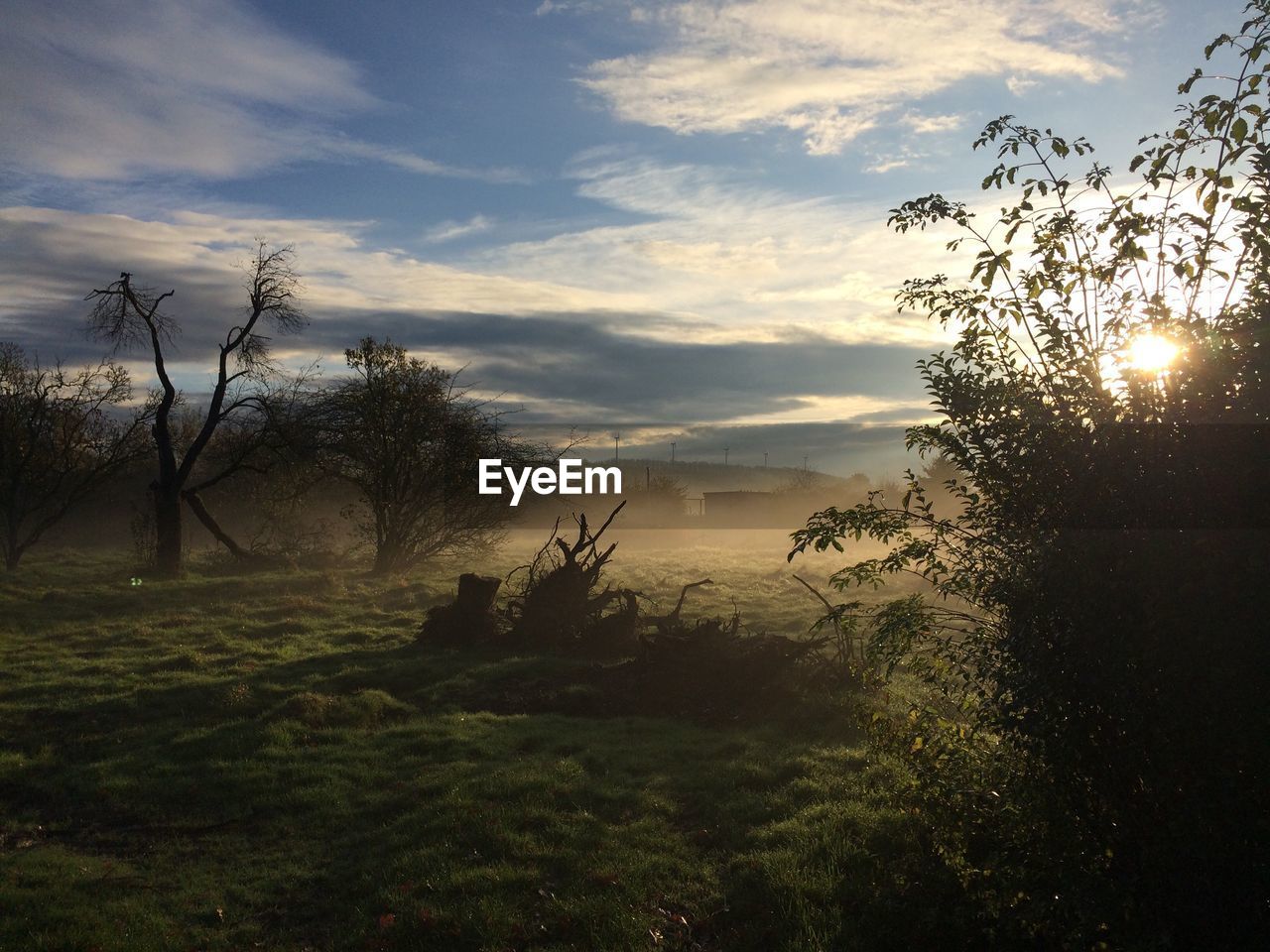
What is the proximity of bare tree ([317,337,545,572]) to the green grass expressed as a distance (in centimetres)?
1311

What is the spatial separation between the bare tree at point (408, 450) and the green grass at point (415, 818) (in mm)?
13106

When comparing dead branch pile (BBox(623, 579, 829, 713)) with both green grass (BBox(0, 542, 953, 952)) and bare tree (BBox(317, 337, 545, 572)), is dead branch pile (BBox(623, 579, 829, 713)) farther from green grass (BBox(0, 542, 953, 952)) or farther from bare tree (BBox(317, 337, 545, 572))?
bare tree (BBox(317, 337, 545, 572))

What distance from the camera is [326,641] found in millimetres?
17453

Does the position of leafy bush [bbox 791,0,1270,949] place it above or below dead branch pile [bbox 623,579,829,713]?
above

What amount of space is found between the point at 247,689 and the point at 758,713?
775 centimetres

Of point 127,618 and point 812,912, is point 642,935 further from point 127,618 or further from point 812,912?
point 127,618

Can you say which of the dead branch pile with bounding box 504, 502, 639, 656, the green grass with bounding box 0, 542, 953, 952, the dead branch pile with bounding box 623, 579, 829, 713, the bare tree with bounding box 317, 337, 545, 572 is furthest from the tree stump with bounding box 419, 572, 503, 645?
the bare tree with bounding box 317, 337, 545, 572

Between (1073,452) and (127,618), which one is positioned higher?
(1073,452)

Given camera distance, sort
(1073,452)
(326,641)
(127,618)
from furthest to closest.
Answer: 1. (127,618)
2. (326,641)
3. (1073,452)

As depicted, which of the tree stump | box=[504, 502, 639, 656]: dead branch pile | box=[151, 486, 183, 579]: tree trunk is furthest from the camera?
box=[151, 486, 183, 579]: tree trunk

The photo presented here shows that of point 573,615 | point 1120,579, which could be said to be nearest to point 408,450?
point 573,615

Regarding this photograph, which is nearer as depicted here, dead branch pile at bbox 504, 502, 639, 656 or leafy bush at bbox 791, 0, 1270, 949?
leafy bush at bbox 791, 0, 1270, 949

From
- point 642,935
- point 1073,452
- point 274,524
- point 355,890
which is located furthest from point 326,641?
point 274,524

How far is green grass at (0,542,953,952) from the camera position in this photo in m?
6.39
